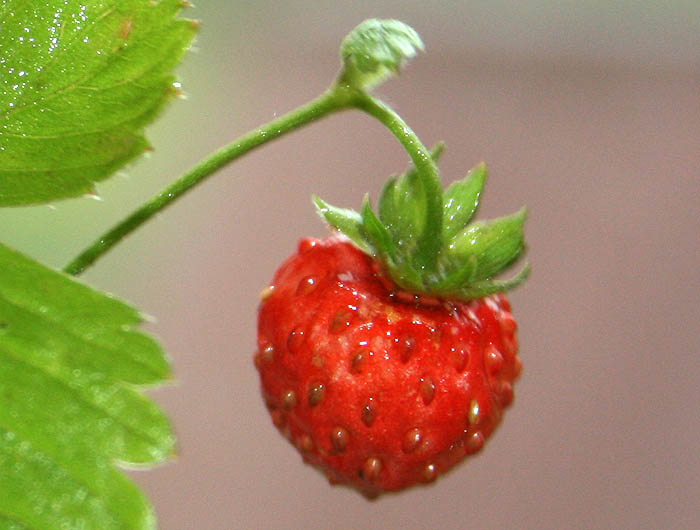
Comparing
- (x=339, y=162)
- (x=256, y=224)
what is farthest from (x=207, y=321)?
(x=339, y=162)

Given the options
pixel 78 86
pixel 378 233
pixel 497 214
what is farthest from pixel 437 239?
pixel 497 214

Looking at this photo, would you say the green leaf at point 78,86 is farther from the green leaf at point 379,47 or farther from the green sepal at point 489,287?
the green sepal at point 489,287

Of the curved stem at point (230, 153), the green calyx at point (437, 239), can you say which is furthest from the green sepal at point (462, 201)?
the curved stem at point (230, 153)

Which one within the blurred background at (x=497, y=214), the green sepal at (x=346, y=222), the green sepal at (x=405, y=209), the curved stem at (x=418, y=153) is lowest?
the blurred background at (x=497, y=214)

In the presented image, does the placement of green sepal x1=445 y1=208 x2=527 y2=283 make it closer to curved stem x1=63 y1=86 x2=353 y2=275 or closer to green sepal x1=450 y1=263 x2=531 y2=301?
green sepal x1=450 y1=263 x2=531 y2=301

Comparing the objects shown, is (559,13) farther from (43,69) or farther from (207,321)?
(43,69)

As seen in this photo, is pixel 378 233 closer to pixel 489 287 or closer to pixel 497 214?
pixel 489 287

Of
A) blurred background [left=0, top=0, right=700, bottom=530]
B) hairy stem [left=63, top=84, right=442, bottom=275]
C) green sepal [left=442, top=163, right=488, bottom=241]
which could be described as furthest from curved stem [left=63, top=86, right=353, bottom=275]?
blurred background [left=0, top=0, right=700, bottom=530]

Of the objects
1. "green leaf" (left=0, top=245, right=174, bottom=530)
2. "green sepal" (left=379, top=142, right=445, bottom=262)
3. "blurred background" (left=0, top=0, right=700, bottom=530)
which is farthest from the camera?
"blurred background" (left=0, top=0, right=700, bottom=530)
